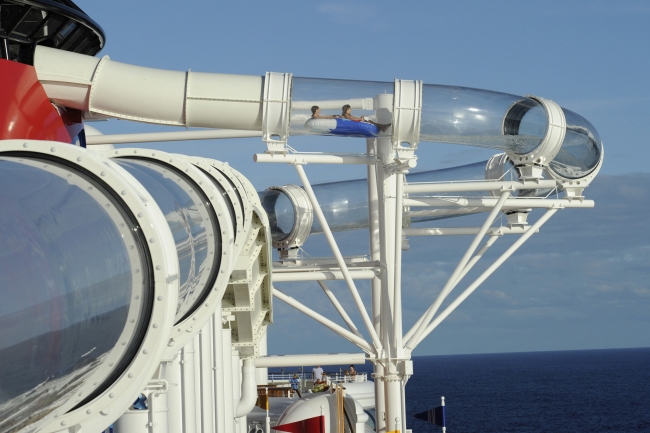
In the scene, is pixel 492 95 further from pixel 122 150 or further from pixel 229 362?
pixel 122 150

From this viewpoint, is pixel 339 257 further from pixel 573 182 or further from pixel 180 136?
pixel 573 182

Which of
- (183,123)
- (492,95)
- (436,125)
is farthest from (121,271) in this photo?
(492,95)

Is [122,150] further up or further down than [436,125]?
further down

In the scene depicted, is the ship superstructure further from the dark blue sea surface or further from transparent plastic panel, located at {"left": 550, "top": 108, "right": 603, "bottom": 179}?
the dark blue sea surface

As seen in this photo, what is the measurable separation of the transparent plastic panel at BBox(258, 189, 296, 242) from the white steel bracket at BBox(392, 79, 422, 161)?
21.7ft

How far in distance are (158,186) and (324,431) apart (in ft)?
40.2

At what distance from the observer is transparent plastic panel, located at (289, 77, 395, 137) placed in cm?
1530

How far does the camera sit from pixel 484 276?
18.3 m

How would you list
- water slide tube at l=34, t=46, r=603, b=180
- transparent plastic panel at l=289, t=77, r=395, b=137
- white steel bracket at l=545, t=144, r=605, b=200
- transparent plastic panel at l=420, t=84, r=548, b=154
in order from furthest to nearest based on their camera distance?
white steel bracket at l=545, t=144, r=605, b=200
transparent plastic panel at l=420, t=84, r=548, b=154
transparent plastic panel at l=289, t=77, r=395, b=137
water slide tube at l=34, t=46, r=603, b=180

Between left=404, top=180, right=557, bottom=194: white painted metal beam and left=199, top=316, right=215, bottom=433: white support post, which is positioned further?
left=404, top=180, right=557, bottom=194: white painted metal beam

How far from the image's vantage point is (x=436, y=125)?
52.7 ft

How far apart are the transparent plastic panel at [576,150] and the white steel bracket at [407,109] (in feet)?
11.9

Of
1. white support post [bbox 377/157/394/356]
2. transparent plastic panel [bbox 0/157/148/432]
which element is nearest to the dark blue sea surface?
white support post [bbox 377/157/394/356]

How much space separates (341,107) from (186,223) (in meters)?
9.14
